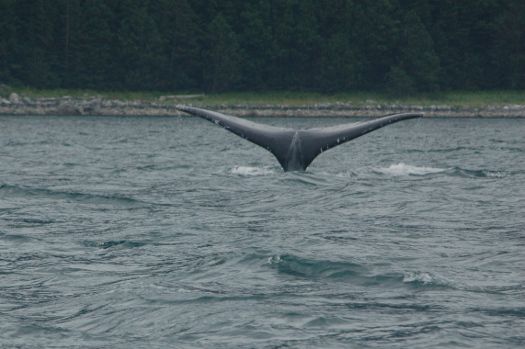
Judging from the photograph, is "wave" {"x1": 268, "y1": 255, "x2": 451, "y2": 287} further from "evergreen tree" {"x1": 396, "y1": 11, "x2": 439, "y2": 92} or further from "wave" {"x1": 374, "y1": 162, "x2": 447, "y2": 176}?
"evergreen tree" {"x1": 396, "y1": 11, "x2": 439, "y2": 92}

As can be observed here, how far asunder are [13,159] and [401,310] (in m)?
22.8

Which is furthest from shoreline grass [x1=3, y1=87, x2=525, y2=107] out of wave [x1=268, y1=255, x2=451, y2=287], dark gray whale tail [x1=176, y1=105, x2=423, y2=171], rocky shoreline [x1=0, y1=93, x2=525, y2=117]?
wave [x1=268, y1=255, x2=451, y2=287]

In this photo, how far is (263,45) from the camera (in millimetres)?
92625

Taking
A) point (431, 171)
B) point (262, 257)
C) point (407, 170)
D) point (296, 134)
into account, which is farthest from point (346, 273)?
point (407, 170)

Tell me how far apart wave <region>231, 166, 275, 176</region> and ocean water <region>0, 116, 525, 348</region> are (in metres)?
0.16

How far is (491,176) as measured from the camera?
87.0 ft

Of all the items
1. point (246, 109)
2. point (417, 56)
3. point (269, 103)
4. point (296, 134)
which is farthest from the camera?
point (417, 56)

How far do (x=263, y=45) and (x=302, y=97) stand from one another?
865 centimetres

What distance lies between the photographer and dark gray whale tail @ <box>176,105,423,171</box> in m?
22.8

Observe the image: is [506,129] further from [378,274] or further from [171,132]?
[378,274]

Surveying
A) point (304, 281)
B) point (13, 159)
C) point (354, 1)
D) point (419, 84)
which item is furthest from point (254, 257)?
point (354, 1)

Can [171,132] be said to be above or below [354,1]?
below

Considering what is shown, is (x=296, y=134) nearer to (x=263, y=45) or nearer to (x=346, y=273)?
(x=346, y=273)

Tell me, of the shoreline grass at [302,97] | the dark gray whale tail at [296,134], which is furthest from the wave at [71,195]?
the shoreline grass at [302,97]
